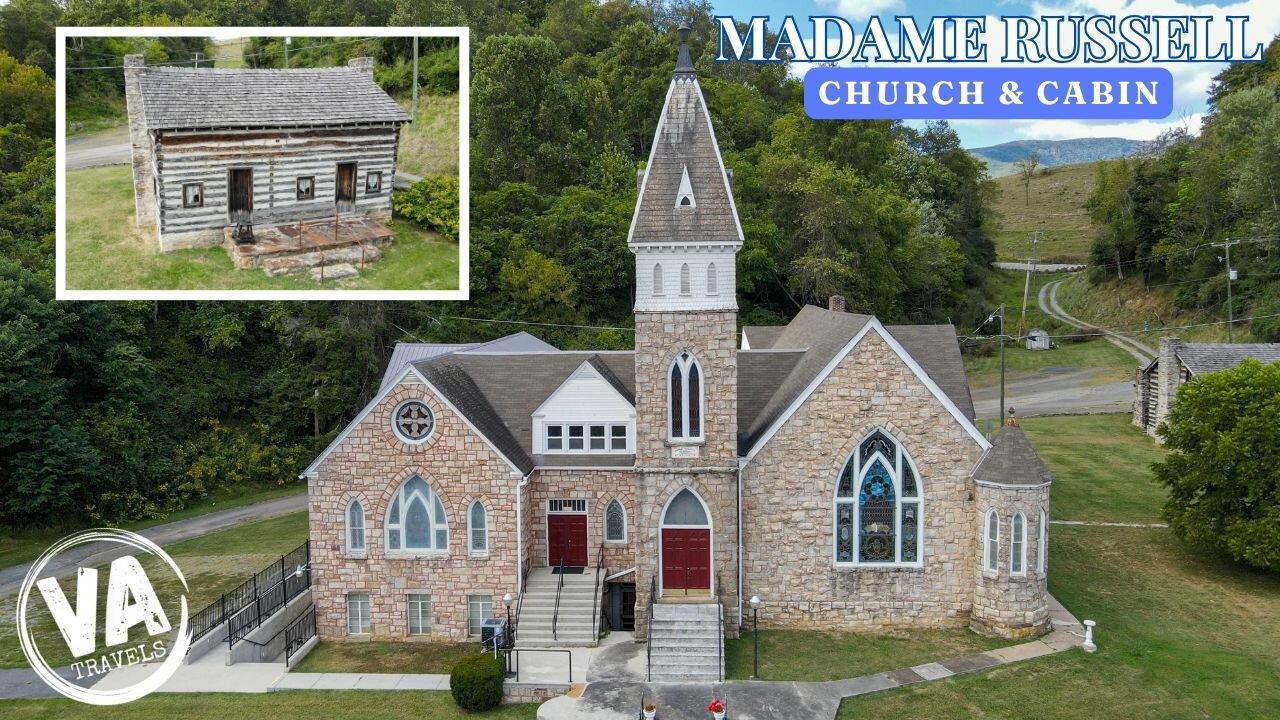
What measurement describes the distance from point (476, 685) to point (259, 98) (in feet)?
53.2

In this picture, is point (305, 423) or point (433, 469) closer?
point (433, 469)

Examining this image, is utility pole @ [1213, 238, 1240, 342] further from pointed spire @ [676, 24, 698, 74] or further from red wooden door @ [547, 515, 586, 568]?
red wooden door @ [547, 515, 586, 568]

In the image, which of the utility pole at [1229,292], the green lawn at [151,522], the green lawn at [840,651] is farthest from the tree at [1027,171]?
the green lawn at [840,651]

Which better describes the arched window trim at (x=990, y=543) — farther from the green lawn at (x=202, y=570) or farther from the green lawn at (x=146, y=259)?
the green lawn at (x=202, y=570)

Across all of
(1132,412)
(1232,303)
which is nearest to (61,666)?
(1132,412)

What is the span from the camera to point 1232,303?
205 feet

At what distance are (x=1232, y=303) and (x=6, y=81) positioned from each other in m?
72.5

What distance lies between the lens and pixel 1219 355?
42531 mm

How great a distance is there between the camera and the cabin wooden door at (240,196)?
24.6 meters

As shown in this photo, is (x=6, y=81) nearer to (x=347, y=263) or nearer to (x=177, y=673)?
(x=347, y=263)

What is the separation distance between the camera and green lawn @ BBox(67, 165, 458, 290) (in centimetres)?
2477

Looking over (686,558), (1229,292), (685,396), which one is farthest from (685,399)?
(1229,292)

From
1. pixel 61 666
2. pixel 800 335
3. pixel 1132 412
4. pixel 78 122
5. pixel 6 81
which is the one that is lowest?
pixel 61 666

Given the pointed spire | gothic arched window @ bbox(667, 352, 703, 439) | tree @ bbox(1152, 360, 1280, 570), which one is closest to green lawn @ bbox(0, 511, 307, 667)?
gothic arched window @ bbox(667, 352, 703, 439)
